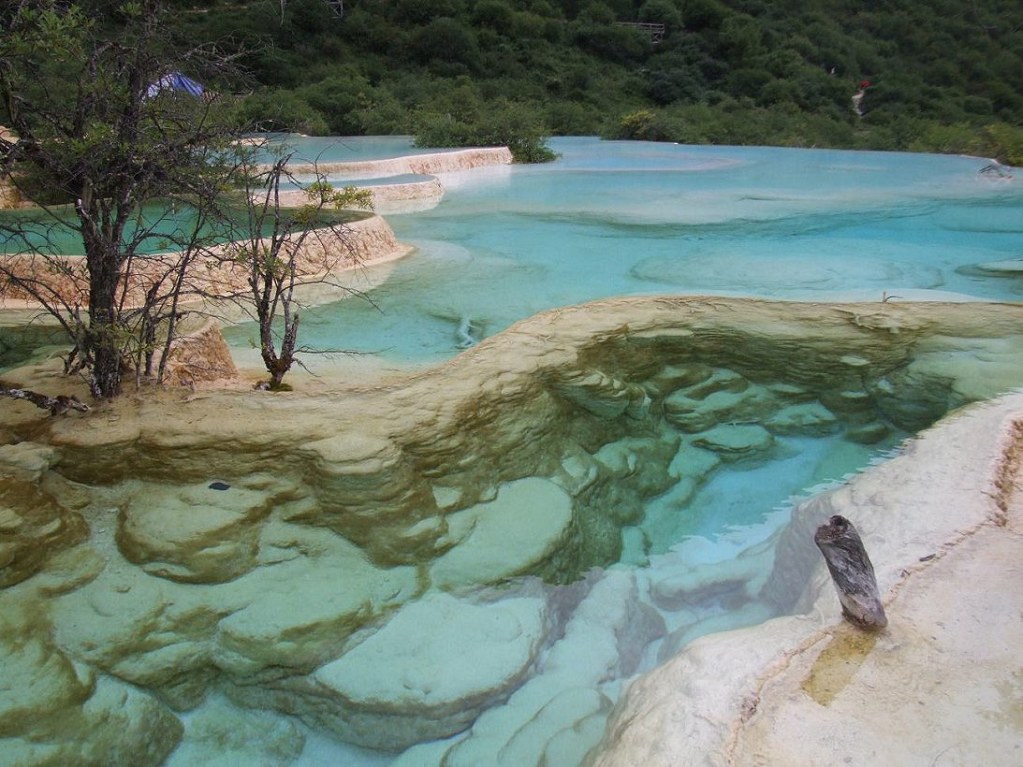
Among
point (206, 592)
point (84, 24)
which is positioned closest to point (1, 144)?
point (84, 24)

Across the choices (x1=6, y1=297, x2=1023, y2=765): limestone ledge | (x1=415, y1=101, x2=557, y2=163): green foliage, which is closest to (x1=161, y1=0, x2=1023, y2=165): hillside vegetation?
(x1=415, y1=101, x2=557, y2=163): green foliage

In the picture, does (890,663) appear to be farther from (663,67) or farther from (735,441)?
(663,67)

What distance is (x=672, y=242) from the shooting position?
6.82 meters

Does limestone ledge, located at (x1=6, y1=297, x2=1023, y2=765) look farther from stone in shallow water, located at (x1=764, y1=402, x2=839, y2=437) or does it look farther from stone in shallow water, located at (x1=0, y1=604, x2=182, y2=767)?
stone in shallow water, located at (x1=764, y1=402, x2=839, y2=437)

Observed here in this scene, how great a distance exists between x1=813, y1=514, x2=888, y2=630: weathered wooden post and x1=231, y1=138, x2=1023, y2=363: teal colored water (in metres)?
2.50

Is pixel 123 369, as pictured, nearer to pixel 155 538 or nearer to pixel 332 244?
pixel 155 538

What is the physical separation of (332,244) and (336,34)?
20141mm

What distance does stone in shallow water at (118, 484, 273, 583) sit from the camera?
246cm

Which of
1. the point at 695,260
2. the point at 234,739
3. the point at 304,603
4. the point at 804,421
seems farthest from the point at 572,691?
the point at 695,260

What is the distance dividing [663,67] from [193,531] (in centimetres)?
2554

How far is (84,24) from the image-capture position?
258cm

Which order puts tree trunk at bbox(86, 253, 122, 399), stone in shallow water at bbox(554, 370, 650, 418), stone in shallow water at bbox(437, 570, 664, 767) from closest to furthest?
stone in shallow water at bbox(437, 570, 664, 767), tree trunk at bbox(86, 253, 122, 399), stone in shallow water at bbox(554, 370, 650, 418)

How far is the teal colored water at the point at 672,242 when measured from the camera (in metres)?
5.01

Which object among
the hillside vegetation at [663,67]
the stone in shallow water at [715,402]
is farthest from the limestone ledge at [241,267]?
the hillside vegetation at [663,67]
